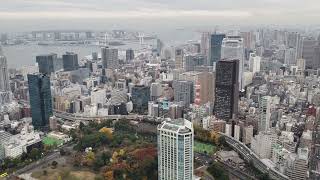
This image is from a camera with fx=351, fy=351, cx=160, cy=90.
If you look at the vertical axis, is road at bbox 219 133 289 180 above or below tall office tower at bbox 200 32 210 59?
below

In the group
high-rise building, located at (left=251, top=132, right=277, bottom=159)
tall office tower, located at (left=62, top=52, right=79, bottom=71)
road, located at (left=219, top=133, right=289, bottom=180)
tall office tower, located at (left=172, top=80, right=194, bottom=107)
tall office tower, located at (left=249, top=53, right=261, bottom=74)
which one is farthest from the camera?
tall office tower, located at (left=62, top=52, right=79, bottom=71)

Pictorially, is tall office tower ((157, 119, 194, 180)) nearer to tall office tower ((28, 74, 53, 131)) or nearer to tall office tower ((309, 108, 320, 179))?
→ tall office tower ((309, 108, 320, 179))

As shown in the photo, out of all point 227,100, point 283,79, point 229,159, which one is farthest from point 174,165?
point 283,79

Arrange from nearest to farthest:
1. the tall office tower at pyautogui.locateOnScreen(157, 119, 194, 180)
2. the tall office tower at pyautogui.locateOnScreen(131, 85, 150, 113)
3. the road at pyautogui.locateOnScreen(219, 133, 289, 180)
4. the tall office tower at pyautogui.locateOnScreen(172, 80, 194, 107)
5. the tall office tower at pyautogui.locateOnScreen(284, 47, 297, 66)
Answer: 1. the tall office tower at pyautogui.locateOnScreen(157, 119, 194, 180)
2. the road at pyautogui.locateOnScreen(219, 133, 289, 180)
3. the tall office tower at pyautogui.locateOnScreen(172, 80, 194, 107)
4. the tall office tower at pyautogui.locateOnScreen(131, 85, 150, 113)
5. the tall office tower at pyautogui.locateOnScreen(284, 47, 297, 66)

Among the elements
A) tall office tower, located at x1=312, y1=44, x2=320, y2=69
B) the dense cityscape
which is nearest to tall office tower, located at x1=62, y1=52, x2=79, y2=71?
the dense cityscape

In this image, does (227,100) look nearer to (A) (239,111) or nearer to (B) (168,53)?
(A) (239,111)

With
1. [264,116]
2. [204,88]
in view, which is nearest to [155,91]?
[204,88]

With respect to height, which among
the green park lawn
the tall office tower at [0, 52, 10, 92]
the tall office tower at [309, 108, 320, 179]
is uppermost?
the tall office tower at [0, 52, 10, 92]

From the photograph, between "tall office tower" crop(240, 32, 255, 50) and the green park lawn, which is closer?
the green park lawn
